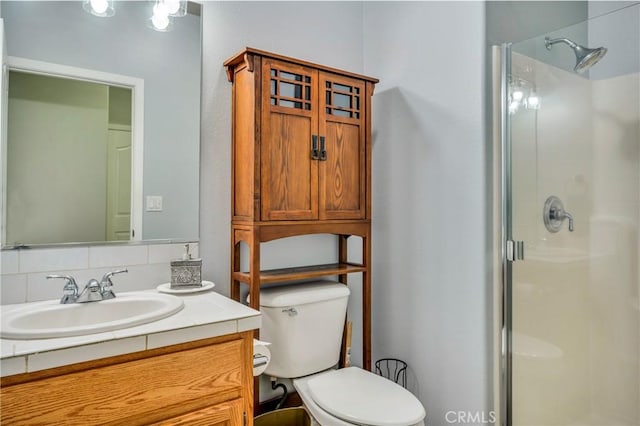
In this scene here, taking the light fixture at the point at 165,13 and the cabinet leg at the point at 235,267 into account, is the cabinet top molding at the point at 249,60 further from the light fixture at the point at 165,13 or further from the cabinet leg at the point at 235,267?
the cabinet leg at the point at 235,267

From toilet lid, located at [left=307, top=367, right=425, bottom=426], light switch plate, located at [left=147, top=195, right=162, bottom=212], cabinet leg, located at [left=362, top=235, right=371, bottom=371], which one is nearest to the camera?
toilet lid, located at [left=307, top=367, right=425, bottom=426]

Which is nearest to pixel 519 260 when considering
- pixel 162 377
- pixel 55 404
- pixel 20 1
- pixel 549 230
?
pixel 549 230

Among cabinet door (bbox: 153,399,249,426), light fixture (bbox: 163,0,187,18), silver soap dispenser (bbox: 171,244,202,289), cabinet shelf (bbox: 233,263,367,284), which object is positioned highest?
light fixture (bbox: 163,0,187,18)

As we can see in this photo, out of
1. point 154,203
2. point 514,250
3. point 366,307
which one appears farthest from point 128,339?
point 514,250

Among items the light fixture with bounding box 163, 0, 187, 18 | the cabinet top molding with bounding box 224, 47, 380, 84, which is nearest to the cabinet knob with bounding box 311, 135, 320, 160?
the cabinet top molding with bounding box 224, 47, 380, 84

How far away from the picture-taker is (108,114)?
1.53 metres

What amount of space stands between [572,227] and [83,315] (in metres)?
1.87

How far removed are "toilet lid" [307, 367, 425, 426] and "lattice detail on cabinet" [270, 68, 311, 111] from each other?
44.9 inches

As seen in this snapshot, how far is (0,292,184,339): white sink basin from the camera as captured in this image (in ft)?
3.35

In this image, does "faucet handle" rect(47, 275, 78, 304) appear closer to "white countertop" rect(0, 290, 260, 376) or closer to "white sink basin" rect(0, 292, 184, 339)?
"white sink basin" rect(0, 292, 184, 339)

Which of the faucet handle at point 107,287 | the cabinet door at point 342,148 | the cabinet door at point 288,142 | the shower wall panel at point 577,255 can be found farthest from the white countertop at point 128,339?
the shower wall panel at point 577,255

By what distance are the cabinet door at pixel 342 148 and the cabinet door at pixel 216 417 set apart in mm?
847

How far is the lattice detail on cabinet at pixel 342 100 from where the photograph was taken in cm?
186

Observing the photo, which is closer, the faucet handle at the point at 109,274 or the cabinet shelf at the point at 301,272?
the faucet handle at the point at 109,274
